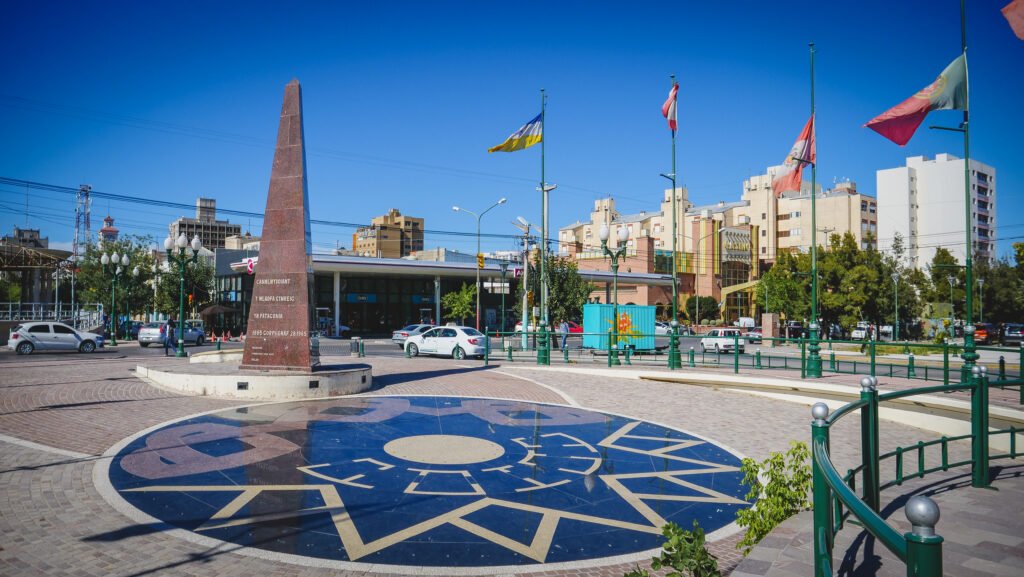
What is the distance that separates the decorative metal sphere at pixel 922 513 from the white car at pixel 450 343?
27.0m

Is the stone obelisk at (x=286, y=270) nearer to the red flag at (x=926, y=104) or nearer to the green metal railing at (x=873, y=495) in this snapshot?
the green metal railing at (x=873, y=495)

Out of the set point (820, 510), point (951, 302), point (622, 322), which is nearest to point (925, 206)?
point (951, 302)

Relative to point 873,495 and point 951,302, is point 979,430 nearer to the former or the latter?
point 873,495

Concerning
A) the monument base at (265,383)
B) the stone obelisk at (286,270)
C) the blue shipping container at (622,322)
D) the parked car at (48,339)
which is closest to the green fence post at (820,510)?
the monument base at (265,383)

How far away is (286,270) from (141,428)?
5854 millimetres

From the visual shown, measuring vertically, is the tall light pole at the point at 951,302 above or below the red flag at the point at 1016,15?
below

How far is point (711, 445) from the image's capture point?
10.9 m

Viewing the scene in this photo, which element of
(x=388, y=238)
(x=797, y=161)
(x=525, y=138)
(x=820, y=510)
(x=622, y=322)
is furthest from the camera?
(x=388, y=238)

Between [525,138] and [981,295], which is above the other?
[525,138]

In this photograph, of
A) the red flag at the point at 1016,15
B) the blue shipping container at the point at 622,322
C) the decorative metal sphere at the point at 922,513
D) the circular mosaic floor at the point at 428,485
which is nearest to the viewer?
the decorative metal sphere at the point at 922,513

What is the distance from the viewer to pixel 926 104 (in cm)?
1366

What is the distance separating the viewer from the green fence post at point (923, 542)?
187 cm

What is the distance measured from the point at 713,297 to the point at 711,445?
73.2 metres

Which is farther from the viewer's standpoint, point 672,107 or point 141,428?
point 672,107
